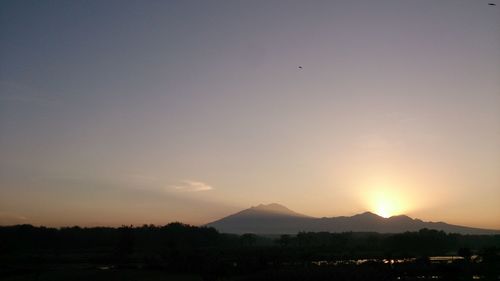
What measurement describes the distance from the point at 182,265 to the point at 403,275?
83.6 ft

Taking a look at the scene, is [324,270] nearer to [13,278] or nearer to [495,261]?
[495,261]

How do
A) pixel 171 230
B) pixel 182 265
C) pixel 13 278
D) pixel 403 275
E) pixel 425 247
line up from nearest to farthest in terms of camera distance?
pixel 403 275 → pixel 13 278 → pixel 182 265 → pixel 425 247 → pixel 171 230

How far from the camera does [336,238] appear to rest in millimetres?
137250

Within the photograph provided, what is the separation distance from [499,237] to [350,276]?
5286 inches

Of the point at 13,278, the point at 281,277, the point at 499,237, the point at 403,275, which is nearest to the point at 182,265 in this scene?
the point at 13,278

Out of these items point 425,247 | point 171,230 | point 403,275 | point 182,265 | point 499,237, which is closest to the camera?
point 403,275

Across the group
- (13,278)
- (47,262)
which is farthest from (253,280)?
(47,262)

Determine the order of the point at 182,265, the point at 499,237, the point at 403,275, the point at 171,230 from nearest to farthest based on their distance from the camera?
the point at 403,275 < the point at 182,265 < the point at 171,230 < the point at 499,237

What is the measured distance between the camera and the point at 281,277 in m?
40.1

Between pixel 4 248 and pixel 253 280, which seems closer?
pixel 253 280

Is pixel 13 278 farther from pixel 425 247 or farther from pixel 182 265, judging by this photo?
pixel 425 247

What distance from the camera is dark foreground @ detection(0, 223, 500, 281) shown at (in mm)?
44188

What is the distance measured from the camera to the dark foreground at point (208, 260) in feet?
145

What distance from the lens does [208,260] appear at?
56.8 metres
